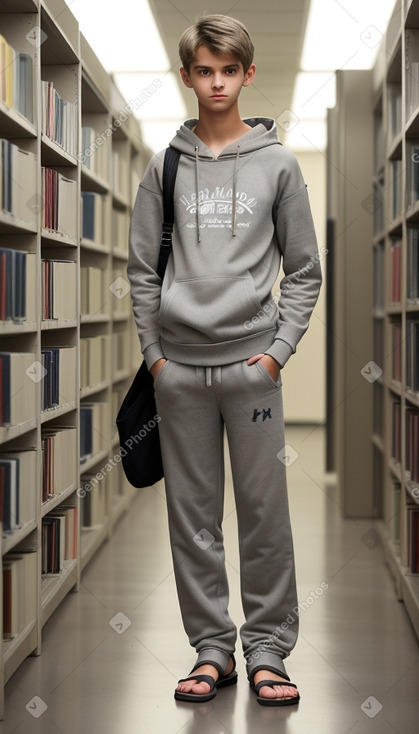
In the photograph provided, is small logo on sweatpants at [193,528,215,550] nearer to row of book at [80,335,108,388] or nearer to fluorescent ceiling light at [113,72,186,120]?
Result: row of book at [80,335,108,388]

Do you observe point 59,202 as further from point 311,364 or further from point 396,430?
point 311,364

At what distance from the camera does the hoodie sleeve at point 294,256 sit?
7.01 feet

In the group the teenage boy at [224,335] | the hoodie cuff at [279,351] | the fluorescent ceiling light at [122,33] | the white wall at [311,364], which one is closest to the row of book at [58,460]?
the teenage boy at [224,335]

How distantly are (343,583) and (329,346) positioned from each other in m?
2.72

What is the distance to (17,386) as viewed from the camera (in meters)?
2.38

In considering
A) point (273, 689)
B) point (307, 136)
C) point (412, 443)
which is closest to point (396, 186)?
point (412, 443)

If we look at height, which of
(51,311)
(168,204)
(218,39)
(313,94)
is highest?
(313,94)

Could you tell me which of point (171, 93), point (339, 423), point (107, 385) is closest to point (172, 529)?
point (107, 385)

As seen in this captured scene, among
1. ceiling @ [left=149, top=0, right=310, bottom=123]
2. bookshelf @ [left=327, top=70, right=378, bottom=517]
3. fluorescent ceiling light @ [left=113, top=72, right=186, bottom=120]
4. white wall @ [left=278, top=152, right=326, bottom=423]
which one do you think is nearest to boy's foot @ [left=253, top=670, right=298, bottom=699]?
bookshelf @ [left=327, top=70, right=378, bottom=517]

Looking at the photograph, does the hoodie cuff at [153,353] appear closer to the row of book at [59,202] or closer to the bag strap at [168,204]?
the bag strap at [168,204]

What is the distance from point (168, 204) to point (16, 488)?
0.85 m

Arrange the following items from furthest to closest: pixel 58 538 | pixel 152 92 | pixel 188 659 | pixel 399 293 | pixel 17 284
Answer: pixel 152 92
pixel 399 293
pixel 58 538
pixel 188 659
pixel 17 284

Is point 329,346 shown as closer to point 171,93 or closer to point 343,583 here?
point 171,93

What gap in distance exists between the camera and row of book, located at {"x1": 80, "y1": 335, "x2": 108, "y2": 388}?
3.85 m
